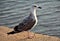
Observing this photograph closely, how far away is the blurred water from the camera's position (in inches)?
477

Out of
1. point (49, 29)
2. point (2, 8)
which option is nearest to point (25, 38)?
point (49, 29)

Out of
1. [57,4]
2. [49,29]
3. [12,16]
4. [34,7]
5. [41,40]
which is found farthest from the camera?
[57,4]

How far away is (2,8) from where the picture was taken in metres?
15.9

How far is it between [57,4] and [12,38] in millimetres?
7747

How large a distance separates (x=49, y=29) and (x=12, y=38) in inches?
147

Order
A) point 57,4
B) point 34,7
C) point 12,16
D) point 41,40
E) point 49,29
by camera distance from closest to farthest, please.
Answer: point 41,40, point 34,7, point 49,29, point 12,16, point 57,4

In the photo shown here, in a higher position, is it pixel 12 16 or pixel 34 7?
pixel 34 7

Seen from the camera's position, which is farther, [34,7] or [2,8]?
[2,8]

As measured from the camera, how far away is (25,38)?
8.73m

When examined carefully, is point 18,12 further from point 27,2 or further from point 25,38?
point 25,38

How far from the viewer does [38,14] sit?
14.3 meters

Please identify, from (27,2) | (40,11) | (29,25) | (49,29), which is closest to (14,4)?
(27,2)

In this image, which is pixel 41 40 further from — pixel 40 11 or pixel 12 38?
pixel 40 11

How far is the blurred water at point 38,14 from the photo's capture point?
12.1 meters
